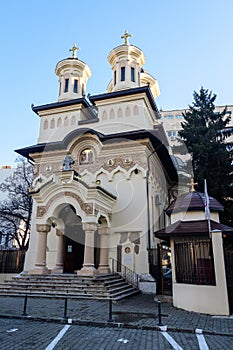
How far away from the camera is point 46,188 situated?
1505 centimetres

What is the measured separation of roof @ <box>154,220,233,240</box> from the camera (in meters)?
10.2

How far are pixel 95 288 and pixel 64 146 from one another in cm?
1048

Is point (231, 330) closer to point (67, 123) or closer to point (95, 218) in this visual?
point (95, 218)

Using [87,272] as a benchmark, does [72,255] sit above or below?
above

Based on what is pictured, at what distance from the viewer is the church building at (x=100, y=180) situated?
14789 mm

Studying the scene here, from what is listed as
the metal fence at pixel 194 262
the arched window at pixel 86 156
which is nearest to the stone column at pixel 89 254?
the metal fence at pixel 194 262

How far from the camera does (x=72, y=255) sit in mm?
17609

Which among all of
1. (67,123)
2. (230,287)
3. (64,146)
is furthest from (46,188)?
(230,287)

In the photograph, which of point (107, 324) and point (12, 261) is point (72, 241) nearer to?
point (12, 261)

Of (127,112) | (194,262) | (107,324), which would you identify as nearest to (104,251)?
(194,262)

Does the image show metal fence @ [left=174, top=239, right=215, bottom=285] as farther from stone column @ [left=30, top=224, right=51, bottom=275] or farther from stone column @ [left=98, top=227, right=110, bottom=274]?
stone column @ [left=30, top=224, right=51, bottom=275]

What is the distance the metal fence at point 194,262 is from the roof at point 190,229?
33cm

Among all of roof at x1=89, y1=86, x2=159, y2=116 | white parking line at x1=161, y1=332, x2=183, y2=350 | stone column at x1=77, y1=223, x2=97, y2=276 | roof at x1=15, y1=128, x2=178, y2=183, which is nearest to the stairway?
stone column at x1=77, y1=223, x2=97, y2=276

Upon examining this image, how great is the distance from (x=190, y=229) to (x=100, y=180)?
892 centimetres
